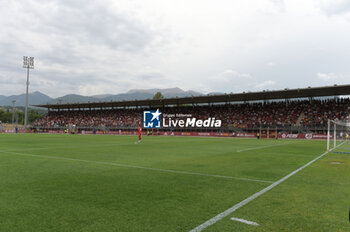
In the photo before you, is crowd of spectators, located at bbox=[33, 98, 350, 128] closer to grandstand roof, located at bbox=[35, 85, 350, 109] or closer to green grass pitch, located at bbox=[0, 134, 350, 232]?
grandstand roof, located at bbox=[35, 85, 350, 109]

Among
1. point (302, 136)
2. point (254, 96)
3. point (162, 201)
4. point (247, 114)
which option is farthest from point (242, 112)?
point (162, 201)

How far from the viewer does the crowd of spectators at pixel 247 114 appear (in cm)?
4991

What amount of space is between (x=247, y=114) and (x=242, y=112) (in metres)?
1.64

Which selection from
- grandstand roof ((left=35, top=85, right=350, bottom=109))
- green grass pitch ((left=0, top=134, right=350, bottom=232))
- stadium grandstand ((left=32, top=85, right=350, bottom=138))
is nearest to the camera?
green grass pitch ((left=0, top=134, right=350, bottom=232))

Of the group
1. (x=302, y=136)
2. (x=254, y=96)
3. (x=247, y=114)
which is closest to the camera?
(x=302, y=136)

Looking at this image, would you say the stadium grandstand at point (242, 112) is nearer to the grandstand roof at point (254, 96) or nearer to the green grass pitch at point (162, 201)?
the grandstand roof at point (254, 96)

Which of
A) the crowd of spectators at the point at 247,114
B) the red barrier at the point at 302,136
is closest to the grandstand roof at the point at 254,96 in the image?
the crowd of spectators at the point at 247,114

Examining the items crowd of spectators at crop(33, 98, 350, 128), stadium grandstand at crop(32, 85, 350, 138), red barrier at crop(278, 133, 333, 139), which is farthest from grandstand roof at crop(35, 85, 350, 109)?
red barrier at crop(278, 133, 333, 139)

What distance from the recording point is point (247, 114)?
58.3 meters

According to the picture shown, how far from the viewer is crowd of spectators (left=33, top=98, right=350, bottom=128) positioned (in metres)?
49.9

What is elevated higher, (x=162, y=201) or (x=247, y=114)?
(x=247, y=114)

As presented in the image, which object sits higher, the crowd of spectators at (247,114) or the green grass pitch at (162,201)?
the crowd of spectators at (247,114)

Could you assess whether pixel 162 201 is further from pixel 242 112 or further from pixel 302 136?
pixel 242 112

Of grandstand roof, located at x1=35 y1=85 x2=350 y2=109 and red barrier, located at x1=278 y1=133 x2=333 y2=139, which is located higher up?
grandstand roof, located at x1=35 y1=85 x2=350 y2=109
